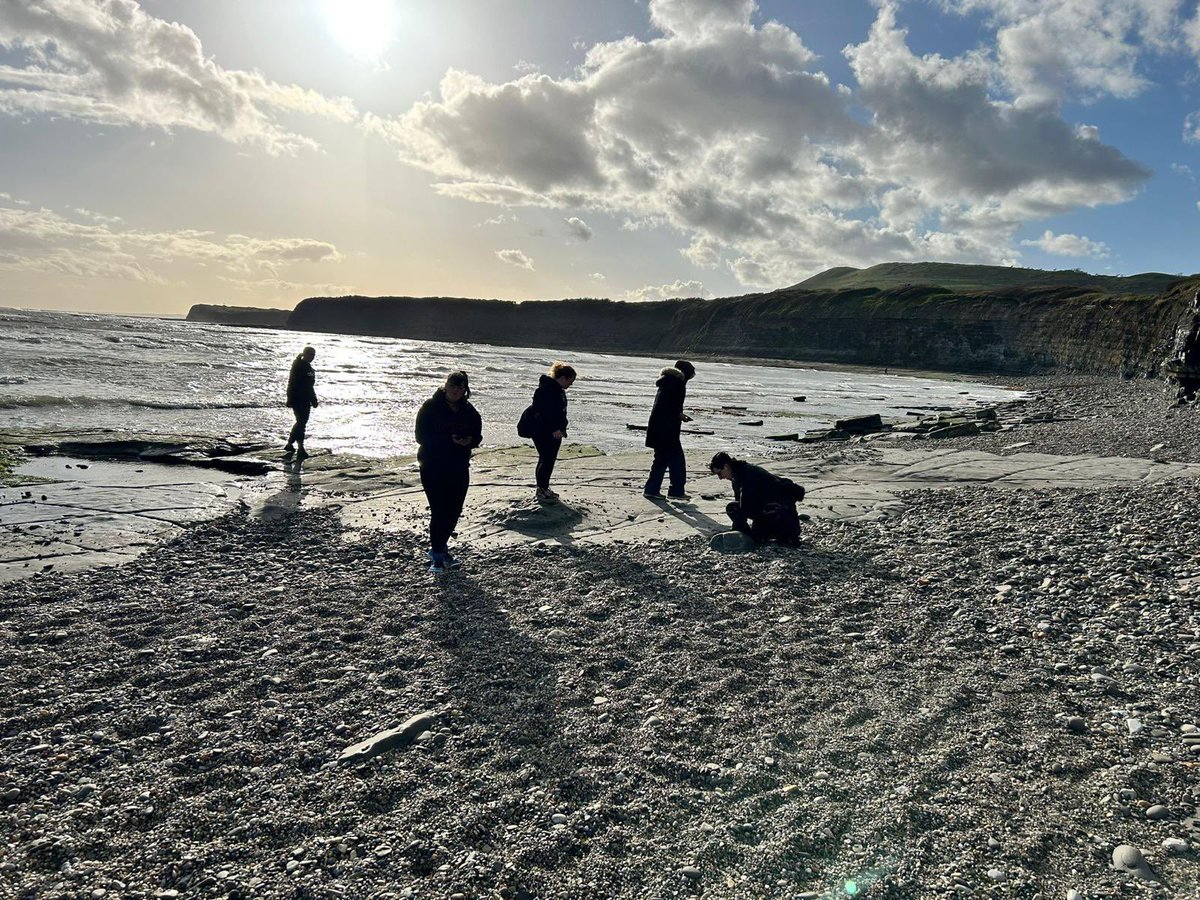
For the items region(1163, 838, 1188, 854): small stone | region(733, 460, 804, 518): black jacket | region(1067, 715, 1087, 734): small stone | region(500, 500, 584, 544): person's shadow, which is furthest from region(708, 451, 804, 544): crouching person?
region(1163, 838, 1188, 854): small stone

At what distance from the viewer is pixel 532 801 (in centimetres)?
387

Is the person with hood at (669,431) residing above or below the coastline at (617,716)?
above

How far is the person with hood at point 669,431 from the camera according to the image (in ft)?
38.2

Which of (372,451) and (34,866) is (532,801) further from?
(372,451)

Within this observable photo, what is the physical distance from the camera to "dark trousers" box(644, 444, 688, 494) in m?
11.8

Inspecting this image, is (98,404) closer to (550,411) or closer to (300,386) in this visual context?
(300,386)

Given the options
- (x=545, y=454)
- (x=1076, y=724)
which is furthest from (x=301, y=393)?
(x=1076, y=724)

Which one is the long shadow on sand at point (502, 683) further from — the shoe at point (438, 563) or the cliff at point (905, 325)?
the cliff at point (905, 325)

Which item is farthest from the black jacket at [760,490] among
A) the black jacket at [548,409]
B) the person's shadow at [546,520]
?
the black jacket at [548,409]

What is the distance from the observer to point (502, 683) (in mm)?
5293

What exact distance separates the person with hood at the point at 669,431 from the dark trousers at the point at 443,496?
4.13 m

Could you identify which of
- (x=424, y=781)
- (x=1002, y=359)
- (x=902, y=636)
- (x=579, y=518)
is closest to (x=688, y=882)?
(x=424, y=781)

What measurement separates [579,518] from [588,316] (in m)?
165

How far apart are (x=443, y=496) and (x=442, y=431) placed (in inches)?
28.9
